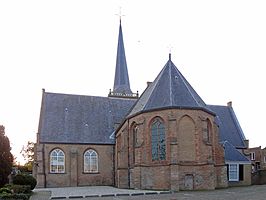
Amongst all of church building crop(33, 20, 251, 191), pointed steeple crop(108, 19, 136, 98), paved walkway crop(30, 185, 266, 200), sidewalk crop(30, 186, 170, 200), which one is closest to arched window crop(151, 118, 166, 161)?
church building crop(33, 20, 251, 191)

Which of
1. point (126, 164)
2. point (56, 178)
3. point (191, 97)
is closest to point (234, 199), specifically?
point (191, 97)

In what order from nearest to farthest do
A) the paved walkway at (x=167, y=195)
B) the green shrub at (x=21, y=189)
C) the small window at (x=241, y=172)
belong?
the paved walkway at (x=167, y=195) < the green shrub at (x=21, y=189) < the small window at (x=241, y=172)

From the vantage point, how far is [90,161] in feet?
142

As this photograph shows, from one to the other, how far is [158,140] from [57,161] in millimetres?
13272

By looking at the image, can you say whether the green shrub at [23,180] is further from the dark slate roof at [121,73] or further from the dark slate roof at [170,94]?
the dark slate roof at [121,73]

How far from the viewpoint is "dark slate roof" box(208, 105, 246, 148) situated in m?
47.7

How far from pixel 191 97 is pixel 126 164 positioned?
9.69 meters

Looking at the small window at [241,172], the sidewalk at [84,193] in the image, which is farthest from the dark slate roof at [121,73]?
the sidewalk at [84,193]

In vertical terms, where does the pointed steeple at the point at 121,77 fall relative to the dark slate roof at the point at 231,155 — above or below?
above

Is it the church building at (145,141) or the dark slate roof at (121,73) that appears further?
the dark slate roof at (121,73)

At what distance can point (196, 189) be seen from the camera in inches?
1282

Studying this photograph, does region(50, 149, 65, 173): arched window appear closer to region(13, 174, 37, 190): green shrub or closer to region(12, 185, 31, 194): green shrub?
region(13, 174, 37, 190): green shrub

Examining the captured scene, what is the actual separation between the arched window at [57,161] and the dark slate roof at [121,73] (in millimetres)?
18850

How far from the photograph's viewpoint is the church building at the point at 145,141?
33156 millimetres
